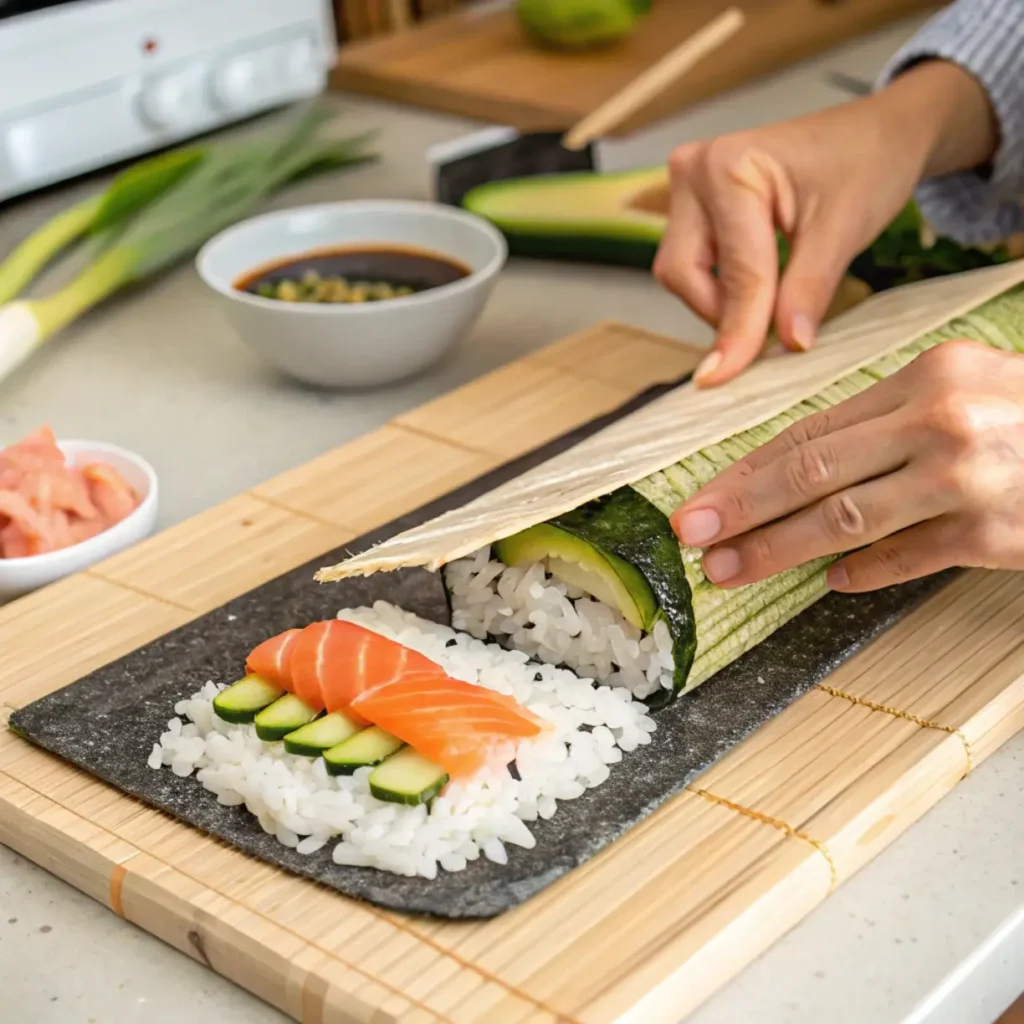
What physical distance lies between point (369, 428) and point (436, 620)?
2.12ft

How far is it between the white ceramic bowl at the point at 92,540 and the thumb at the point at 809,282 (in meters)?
0.89

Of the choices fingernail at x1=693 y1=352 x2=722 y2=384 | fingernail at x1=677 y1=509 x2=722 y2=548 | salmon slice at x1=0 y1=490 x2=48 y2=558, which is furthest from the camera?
fingernail at x1=693 y1=352 x2=722 y2=384

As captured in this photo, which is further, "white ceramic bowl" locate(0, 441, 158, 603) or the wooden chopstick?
the wooden chopstick

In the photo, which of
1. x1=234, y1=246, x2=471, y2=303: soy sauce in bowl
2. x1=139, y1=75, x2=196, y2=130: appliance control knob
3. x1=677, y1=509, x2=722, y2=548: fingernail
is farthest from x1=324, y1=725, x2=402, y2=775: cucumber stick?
x1=139, y1=75, x2=196, y2=130: appliance control knob

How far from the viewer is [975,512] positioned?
4.88 feet

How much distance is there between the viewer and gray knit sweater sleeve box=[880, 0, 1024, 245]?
7.63 ft

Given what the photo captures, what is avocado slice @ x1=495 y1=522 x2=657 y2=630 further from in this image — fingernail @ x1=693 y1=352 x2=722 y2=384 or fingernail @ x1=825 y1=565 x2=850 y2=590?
fingernail @ x1=693 y1=352 x2=722 y2=384

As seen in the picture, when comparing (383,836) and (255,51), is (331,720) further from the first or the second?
(255,51)

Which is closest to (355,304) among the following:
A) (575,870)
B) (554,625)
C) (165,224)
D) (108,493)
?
(108,493)

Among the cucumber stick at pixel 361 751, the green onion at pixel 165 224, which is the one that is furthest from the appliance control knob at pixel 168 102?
the cucumber stick at pixel 361 751

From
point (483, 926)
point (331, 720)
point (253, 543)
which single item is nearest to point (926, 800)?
point (483, 926)

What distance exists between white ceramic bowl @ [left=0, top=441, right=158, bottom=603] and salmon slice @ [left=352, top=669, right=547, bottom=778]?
1.90 ft

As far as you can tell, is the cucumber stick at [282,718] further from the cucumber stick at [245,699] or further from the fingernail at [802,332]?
the fingernail at [802,332]

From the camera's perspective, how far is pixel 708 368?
77.2 inches
